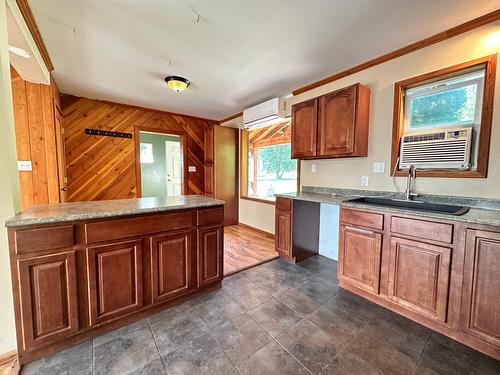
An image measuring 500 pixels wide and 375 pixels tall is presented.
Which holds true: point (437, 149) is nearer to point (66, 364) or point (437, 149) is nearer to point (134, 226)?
point (134, 226)

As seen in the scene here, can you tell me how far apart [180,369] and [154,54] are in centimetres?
281

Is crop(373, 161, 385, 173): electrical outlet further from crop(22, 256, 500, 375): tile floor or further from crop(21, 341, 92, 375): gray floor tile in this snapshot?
crop(21, 341, 92, 375): gray floor tile

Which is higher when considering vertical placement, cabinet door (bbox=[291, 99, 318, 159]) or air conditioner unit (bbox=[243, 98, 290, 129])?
air conditioner unit (bbox=[243, 98, 290, 129])


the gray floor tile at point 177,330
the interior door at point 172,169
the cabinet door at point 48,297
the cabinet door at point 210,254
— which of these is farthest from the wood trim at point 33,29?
the interior door at point 172,169

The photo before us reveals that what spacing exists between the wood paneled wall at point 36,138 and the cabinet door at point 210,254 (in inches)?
91.5

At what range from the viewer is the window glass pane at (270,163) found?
12.6 ft

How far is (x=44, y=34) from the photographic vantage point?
6.42ft

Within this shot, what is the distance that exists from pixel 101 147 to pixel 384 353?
4673 mm

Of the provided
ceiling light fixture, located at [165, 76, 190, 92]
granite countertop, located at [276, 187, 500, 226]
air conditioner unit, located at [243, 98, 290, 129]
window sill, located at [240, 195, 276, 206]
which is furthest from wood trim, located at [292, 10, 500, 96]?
window sill, located at [240, 195, 276, 206]

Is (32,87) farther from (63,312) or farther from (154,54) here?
(63,312)

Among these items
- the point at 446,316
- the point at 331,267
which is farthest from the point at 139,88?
the point at 446,316

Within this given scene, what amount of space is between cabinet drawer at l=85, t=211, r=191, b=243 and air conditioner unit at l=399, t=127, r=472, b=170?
2325 mm

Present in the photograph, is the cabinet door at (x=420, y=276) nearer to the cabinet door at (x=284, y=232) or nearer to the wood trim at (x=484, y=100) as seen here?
the wood trim at (x=484, y=100)

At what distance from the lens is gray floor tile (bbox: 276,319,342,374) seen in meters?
1.37
